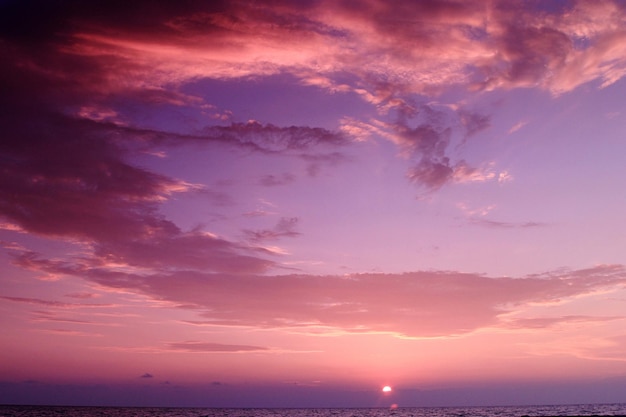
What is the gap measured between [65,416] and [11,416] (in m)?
18.2

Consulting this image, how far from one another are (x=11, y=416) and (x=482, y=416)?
166 metres

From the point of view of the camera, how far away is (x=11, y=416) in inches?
7170

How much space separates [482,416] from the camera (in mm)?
192375

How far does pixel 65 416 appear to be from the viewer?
19388 cm

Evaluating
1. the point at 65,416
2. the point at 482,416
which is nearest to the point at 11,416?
the point at 65,416

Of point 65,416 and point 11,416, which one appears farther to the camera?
point 65,416

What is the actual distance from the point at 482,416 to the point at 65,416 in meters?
153

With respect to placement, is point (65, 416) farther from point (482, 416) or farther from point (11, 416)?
point (482, 416)
